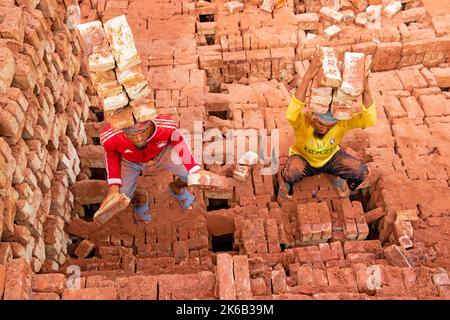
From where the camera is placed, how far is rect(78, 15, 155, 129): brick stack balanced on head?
3.41 metres

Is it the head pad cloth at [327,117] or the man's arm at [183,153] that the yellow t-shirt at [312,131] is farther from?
the man's arm at [183,153]

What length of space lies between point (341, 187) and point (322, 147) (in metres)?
0.70

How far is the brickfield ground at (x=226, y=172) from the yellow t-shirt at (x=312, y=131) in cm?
48

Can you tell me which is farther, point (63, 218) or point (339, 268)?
point (63, 218)

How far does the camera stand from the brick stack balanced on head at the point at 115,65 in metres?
3.41

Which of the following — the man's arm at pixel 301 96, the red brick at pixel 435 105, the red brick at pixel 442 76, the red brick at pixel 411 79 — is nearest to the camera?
the man's arm at pixel 301 96

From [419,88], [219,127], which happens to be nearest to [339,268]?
[219,127]

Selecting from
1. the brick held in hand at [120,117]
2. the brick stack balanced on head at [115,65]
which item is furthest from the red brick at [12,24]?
the brick held in hand at [120,117]

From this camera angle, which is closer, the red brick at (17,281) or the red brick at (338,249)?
the red brick at (17,281)

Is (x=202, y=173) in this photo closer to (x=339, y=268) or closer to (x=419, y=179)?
(x=339, y=268)

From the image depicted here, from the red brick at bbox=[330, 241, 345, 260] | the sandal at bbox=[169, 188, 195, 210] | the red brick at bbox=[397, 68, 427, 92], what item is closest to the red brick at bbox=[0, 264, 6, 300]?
the sandal at bbox=[169, 188, 195, 210]

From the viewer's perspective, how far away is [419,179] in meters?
4.93

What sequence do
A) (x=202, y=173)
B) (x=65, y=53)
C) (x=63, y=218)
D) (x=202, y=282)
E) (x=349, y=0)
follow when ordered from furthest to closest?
(x=349, y=0), (x=65, y=53), (x=63, y=218), (x=202, y=173), (x=202, y=282)

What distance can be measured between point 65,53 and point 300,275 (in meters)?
3.31
